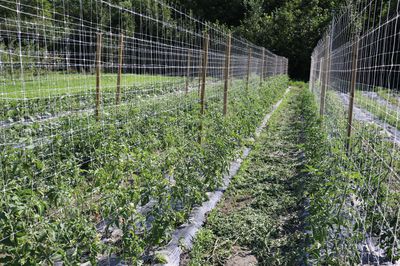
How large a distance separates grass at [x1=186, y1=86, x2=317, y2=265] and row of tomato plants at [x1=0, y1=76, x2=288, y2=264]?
0.34m

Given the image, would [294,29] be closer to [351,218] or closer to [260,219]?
[260,219]

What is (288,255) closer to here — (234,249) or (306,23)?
(234,249)

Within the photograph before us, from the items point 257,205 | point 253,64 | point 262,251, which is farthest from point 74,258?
point 253,64

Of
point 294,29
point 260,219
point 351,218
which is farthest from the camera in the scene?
point 294,29

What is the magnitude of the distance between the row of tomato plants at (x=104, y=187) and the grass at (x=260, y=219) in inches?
13.2

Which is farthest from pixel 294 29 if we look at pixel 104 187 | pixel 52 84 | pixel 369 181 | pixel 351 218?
pixel 104 187

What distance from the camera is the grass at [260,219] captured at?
3276 millimetres

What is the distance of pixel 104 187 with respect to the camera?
2.89 meters

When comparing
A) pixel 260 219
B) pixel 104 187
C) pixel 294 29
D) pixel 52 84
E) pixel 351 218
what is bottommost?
pixel 260 219

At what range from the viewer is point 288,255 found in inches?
122

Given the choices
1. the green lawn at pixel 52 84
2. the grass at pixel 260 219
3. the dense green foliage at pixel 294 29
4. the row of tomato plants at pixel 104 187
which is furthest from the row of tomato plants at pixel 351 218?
the dense green foliage at pixel 294 29

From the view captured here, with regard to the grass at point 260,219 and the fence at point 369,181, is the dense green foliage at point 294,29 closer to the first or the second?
the fence at point 369,181

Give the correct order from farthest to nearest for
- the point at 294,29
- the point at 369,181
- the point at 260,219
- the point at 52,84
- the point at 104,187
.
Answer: the point at 294,29
the point at 52,84
the point at 260,219
the point at 369,181
the point at 104,187

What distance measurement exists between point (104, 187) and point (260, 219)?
180 centimetres
